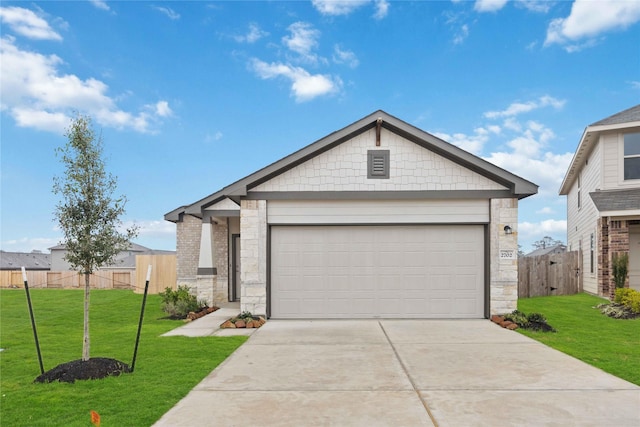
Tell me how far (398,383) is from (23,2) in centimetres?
1304

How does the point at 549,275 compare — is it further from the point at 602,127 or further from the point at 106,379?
the point at 106,379

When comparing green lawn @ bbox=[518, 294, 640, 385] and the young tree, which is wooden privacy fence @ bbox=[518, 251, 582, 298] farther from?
the young tree

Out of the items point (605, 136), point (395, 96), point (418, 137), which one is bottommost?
point (418, 137)

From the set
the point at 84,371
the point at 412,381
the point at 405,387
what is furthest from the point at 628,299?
the point at 84,371

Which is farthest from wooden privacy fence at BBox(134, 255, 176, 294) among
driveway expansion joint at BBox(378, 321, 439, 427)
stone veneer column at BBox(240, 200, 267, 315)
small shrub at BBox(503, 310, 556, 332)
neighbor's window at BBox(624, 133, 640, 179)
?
neighbor's window at BBox(624, 133, 640, 179)

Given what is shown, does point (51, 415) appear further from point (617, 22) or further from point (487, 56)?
point (617, 22)

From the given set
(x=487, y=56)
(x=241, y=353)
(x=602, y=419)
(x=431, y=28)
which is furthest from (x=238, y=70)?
(x=602, y=419)

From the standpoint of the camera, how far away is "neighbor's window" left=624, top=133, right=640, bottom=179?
16688mm

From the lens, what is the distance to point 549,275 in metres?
19.3

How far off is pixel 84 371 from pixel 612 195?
56.4ft

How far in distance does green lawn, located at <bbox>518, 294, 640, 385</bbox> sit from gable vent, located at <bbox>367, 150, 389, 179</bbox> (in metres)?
4.94

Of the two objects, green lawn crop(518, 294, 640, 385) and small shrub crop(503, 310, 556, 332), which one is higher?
small shrub crop(503, 310, 556, 332)

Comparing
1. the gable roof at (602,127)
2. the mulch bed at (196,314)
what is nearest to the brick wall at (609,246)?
the gable roof at (602,127)

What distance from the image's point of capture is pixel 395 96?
16969 mm
